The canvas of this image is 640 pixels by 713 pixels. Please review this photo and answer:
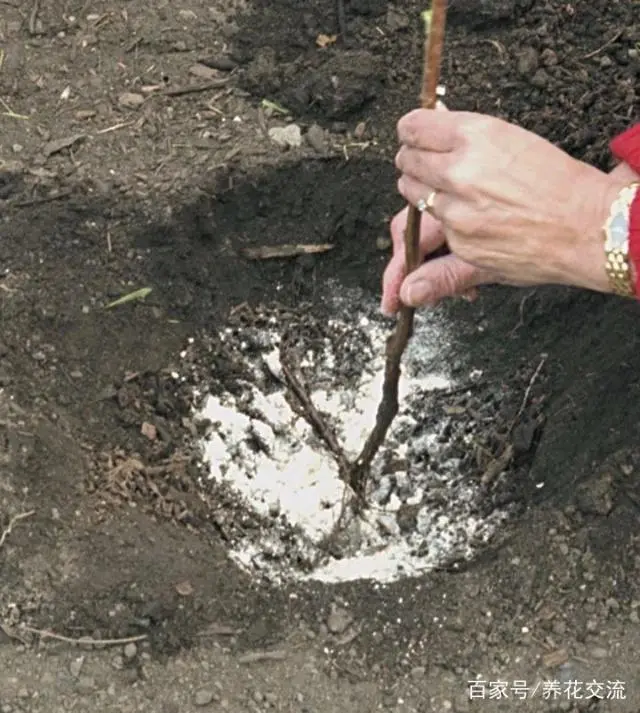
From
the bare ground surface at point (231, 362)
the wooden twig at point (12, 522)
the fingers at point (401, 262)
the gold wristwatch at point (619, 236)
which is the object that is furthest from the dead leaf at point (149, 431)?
the gold wristwatch at point (619, 236)

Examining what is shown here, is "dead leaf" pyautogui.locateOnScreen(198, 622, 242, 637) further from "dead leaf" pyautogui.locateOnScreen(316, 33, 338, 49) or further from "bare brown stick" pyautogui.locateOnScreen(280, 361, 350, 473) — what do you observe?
"dead leaf" pyautogui.locateOnScreen(316, 33, 338, 49)

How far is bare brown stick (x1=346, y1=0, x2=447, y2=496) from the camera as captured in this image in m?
1.91

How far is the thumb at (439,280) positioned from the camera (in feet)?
7.35

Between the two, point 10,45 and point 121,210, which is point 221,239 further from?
point 10,45

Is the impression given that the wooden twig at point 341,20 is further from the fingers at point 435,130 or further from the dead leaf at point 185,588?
the dead leaf at point 185,588

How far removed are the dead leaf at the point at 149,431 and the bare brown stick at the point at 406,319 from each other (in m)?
0.44

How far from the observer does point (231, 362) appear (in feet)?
9.88

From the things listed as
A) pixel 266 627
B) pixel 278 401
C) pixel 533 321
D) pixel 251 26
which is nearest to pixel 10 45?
pixel 251 26

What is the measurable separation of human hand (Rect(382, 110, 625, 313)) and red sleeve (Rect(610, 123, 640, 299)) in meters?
0.05

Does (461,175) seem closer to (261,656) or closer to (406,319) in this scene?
(406,319)

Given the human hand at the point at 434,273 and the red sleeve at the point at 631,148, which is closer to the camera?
the red sleeve at the point at 631,148

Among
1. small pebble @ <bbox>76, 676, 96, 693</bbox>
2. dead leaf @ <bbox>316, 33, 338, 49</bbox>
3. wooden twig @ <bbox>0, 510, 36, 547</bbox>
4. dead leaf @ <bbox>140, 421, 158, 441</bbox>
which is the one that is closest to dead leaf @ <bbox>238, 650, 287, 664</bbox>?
small pebble @ <bbox>76, 676, 96, 693</bbox>

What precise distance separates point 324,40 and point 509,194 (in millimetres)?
1571

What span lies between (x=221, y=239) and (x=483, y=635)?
48.9 inches
